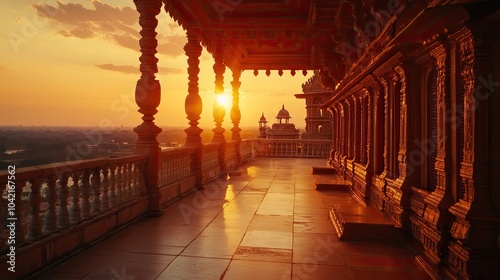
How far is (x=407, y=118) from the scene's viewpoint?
5.96m

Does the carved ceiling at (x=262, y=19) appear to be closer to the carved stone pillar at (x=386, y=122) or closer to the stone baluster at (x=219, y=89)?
the stone baluster at (x=219, y=89)

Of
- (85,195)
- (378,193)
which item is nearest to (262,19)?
(378,193)

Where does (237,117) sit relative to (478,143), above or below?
above

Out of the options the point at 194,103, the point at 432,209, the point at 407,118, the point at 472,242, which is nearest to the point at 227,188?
the point at 194,103

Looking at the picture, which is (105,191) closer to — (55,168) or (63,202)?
(63,202)

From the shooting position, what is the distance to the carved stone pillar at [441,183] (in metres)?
4.46

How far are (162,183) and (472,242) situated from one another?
674cm

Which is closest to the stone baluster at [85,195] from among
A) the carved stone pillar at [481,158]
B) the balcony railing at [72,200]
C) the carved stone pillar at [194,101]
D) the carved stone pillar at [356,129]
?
the balcony railing at [72,200]

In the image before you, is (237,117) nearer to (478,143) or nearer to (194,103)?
(194,103)

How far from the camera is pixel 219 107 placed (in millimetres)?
16703

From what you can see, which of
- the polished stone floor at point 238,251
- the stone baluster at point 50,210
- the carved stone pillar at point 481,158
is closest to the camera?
the carved stone pillar at point 481,158

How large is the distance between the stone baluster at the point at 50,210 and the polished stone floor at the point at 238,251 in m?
0.54

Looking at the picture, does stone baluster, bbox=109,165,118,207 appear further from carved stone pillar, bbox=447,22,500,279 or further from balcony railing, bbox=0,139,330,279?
carved stone pillar, bbox=447,22,500,279

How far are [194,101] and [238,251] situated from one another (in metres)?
7.29
